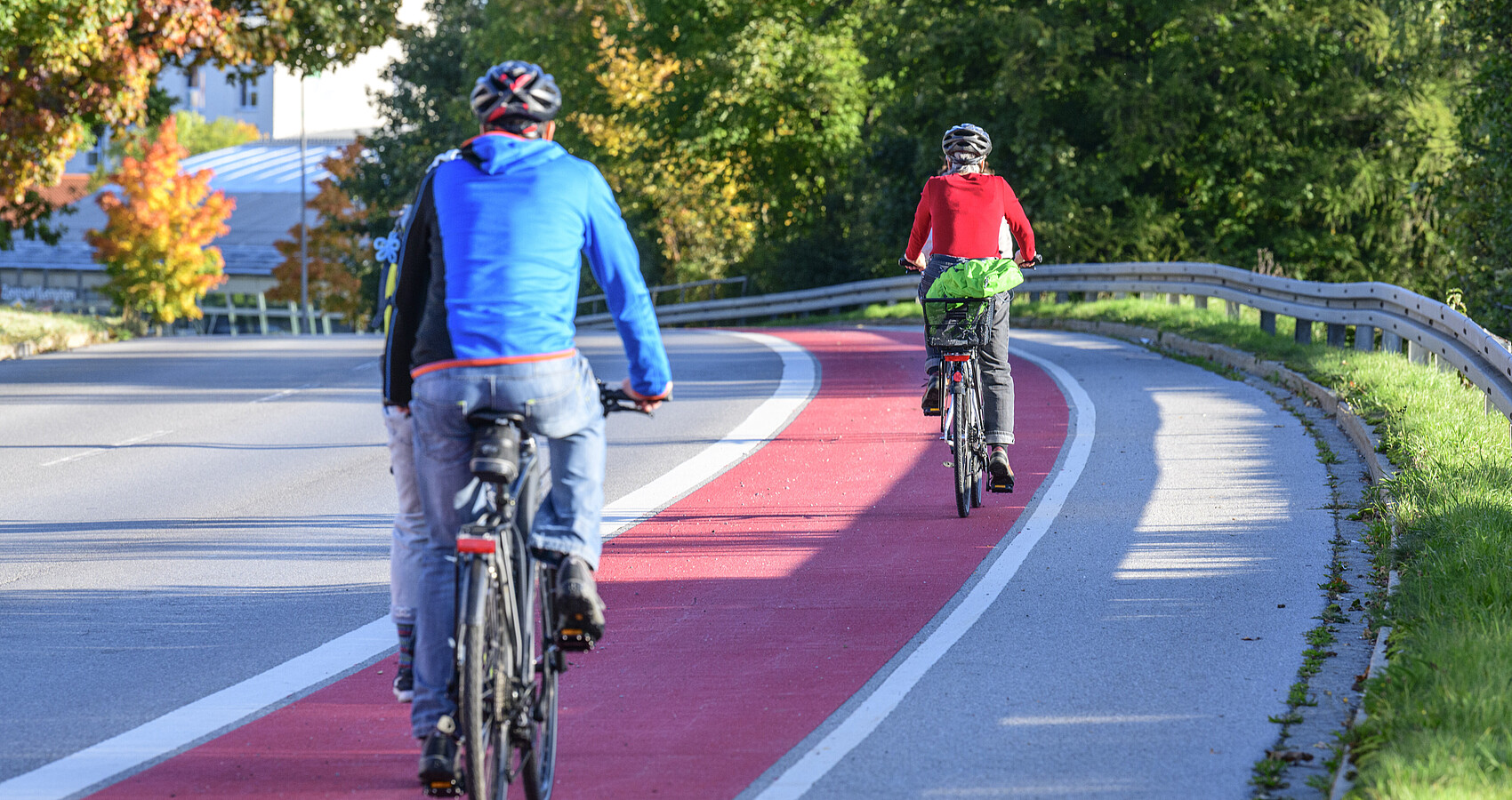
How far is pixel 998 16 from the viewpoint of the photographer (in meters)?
30.9

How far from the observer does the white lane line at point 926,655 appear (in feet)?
16.6

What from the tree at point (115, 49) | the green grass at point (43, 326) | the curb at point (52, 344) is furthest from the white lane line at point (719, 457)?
the green grass at point (43, 326)

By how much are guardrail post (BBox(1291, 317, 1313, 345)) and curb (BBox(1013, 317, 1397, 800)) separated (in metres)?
0.59

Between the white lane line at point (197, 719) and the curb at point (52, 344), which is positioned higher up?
the curb at point (52, 344)

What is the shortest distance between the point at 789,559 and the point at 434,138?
46403mm

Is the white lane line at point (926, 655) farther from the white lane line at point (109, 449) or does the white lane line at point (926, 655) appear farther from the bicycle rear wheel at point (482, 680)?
the white lane line at point (109, 449)

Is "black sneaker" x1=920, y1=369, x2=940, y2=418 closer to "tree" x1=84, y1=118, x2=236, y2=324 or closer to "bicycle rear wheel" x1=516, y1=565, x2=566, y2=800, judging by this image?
"bicycle rear wheel" x1=516, y1=565, x2=566, y2=800

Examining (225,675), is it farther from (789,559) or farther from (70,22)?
(70,22)

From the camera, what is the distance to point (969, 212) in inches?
374

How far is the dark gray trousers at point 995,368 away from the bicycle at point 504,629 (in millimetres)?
5022

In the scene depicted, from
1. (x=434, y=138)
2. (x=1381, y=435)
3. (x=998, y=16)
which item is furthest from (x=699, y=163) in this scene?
(x=1381, y=435)

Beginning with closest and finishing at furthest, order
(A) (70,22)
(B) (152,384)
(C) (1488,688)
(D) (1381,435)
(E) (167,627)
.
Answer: (C) (1488,688) → (E) (167,627) → (D) (1381,435) → (B) (152,384) → (A) (70,22)

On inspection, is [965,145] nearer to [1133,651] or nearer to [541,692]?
[1133,651]

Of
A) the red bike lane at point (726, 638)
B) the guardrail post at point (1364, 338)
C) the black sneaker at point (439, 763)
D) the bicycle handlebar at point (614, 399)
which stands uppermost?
the bicycle handlebar at point (614, 399)
